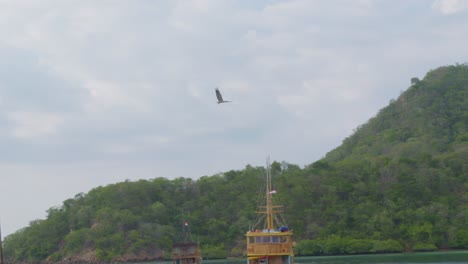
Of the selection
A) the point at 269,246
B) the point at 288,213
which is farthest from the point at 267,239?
the point at 288,213

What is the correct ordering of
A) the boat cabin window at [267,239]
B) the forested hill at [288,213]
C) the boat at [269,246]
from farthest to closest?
the forested hill at [288,213] < the boat cabin window at [267,239] < the boat at [269,246]

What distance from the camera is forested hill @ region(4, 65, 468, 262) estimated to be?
139 metres

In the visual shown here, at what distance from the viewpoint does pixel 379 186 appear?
152 m

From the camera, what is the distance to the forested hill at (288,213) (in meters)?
139

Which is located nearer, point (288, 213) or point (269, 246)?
point (269, 246)

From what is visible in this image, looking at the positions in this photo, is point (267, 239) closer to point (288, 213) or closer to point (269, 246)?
point (269, 246)

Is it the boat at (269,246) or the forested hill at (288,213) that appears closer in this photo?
the boat at (269,246)

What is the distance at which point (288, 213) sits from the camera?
491 ft

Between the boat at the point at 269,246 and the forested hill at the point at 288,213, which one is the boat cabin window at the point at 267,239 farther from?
the forested hill at the point at 288,213

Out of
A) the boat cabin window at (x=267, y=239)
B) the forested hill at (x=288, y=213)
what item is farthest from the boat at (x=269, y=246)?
the forested hill at (x=288, y=213)

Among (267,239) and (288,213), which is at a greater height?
(288,213)

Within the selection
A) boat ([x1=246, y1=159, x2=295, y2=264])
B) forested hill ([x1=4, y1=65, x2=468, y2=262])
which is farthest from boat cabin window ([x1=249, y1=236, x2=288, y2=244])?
forested hill ([x1=4, y1=65, x2=468, y2=262])

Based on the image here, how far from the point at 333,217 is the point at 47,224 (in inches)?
2503

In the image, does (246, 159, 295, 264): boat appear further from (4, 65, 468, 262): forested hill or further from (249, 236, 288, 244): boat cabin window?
(4, 65, 468, 262): forested hill
